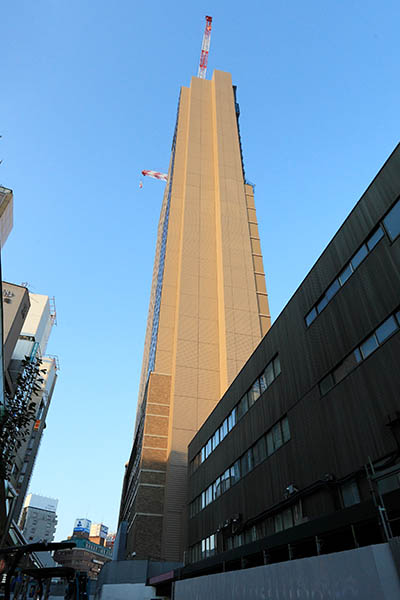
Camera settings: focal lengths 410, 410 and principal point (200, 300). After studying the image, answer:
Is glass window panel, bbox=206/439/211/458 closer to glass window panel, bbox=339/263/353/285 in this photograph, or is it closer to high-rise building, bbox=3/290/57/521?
high-rise building, bbox=3/290/57/521

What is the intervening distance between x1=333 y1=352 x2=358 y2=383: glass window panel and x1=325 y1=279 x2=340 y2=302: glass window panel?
322 cm

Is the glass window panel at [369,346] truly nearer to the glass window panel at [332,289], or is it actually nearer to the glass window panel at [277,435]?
the glass window panel at [332,289]

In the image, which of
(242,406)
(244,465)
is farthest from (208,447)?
(244,465)

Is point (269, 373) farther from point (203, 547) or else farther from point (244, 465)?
point (203, 547)

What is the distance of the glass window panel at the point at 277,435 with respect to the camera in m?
21.1

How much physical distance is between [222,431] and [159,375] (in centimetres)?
2216

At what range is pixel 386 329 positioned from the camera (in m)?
→ 14.3

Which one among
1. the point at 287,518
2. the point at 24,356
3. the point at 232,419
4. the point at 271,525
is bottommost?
the point at 287,518

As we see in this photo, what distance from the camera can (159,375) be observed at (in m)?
53.5

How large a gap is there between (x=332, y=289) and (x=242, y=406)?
13.1 meters

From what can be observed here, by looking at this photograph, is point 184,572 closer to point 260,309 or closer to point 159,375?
point 159,375

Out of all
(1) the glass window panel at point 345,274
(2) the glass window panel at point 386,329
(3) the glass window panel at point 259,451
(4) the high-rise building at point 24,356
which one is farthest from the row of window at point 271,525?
(4) the high-rise building at point 24,356

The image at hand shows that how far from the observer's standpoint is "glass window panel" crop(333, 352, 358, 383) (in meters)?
15.7

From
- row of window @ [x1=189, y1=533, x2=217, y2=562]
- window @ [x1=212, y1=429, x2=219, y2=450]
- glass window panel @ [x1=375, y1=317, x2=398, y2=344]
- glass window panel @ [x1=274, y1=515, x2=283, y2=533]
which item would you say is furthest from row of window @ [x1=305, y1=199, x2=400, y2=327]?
row of window @ [x1=189, y1=533, x2=217, y2=562]
